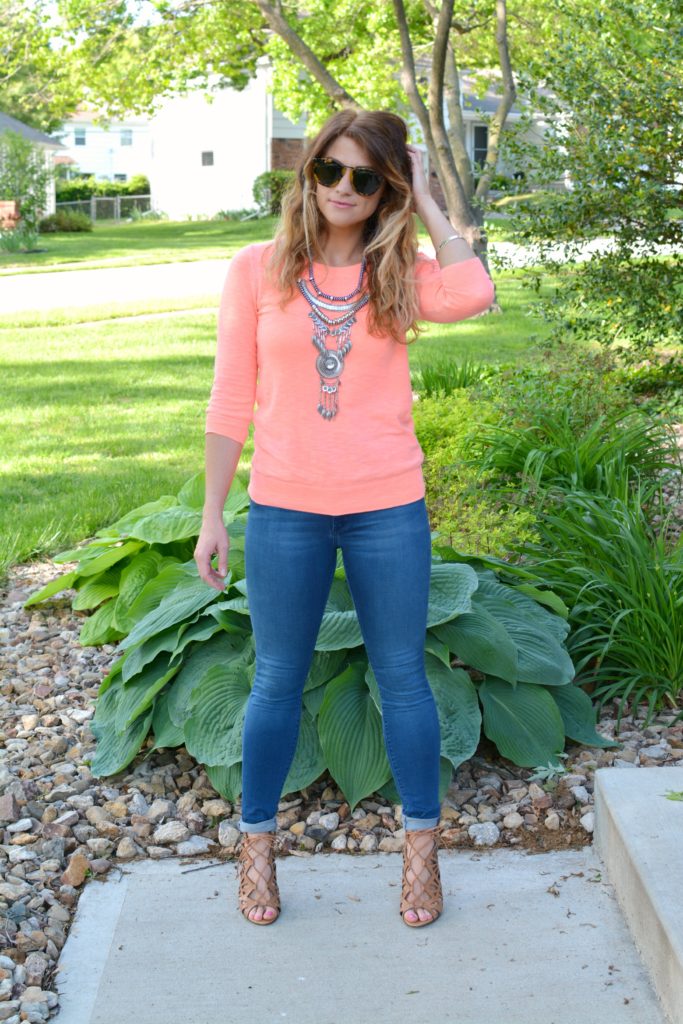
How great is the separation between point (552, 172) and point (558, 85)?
43 cm

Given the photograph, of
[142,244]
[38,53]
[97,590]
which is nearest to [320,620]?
[97,590]

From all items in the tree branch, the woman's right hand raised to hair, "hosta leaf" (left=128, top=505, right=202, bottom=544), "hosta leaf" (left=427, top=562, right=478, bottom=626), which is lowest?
"hosta leaf" (left=128, top=505, right=202, bottom=544)

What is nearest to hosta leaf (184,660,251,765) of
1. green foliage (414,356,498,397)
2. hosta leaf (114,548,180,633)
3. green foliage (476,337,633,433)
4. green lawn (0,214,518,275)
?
hosta leaf (114,548,180,633)

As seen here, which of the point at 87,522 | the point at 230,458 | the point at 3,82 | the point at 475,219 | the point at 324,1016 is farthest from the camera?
the point at 3,82

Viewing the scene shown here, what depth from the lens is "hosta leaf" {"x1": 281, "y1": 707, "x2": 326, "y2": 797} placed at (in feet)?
10.9

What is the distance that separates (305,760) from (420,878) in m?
0.70

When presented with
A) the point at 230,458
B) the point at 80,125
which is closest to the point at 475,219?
the point at 230,458

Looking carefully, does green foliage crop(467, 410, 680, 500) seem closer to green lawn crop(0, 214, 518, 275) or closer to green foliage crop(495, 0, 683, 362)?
green foliage crop(495, 0, 683, 362)

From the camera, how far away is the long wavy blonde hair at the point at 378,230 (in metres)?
2.55

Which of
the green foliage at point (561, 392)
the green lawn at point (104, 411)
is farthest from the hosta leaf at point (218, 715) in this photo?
the green foliage at point (561, 392)

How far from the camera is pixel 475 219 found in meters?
13.6

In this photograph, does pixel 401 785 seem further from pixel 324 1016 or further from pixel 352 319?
pixel 352 319

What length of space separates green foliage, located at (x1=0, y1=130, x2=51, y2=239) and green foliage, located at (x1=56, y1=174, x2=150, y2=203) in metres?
9.79

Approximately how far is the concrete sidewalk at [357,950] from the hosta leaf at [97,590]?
1801mm
